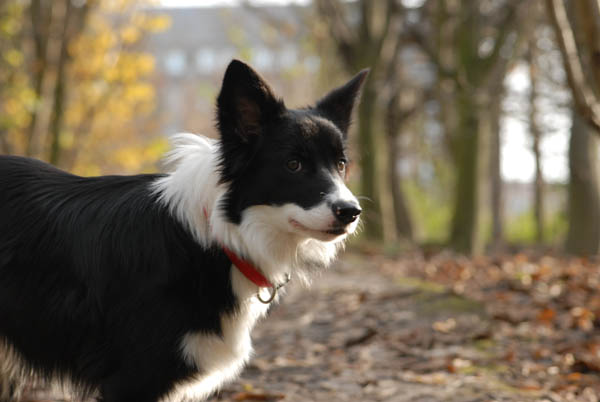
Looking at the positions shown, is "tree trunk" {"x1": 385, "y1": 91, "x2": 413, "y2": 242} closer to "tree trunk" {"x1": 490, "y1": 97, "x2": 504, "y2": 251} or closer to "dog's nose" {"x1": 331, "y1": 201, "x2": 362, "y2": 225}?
"tree trunk" {"x1": 490, "y1": 97, "x2": 504, "y2": 251}

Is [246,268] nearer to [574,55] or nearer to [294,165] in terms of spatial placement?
[294,165]

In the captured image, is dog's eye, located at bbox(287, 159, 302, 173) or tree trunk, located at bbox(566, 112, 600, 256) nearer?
dog's eye, located at bbox(287, 159, 302, 173)

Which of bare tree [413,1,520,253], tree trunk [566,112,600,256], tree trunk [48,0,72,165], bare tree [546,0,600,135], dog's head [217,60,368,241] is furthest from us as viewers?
tree trunk [48,0,72,165]

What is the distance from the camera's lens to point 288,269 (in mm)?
3551

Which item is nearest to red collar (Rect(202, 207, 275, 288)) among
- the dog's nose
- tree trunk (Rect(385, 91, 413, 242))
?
the dog's nose

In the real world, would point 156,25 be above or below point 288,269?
above

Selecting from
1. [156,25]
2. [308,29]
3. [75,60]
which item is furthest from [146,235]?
[308,29]

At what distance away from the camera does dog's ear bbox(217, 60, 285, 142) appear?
3281mm

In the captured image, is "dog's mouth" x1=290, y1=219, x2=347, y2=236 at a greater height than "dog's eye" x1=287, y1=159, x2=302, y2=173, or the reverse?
"dog's eye" x1=287, y1=159, x2=302, y2=173

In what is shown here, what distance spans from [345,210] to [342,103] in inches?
39.2

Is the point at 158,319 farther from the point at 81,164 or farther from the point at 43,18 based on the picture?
the point at 81,164

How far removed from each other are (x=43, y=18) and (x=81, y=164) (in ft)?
18.9

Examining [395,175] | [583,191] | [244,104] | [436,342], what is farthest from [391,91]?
[244,104]

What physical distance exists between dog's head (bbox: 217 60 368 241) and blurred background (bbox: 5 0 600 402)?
0.75 ft
